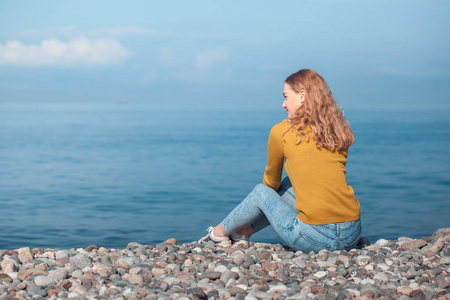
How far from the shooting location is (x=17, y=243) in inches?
251

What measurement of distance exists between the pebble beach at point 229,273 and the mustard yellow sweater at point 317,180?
0.31 metres

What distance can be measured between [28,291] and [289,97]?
80.9 inches

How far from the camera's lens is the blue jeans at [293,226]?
11.3 feet

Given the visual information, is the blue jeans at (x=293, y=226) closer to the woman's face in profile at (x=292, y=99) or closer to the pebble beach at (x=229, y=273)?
the pebble beach at (x=229, y=273)

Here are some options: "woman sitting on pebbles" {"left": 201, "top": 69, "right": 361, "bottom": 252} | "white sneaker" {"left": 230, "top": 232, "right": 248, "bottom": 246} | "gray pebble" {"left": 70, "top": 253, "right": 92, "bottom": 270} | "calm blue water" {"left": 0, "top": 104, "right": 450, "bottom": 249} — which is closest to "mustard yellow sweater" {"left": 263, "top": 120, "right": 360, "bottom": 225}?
"woman sitting on pebbles" {"left": 201, "top": 69, "right": 361, "bottom": 252}

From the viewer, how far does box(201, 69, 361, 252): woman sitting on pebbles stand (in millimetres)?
3328

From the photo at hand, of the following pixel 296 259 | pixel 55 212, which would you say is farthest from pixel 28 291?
pixel 55 212

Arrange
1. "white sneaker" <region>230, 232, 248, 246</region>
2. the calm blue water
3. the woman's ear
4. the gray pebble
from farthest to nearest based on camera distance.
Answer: the calm blue water, "white sneaker" <region>230, 232, 248, 246</region>, the woman's ear, the gray pebble

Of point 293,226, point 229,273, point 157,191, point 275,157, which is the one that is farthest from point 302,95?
point 157,191

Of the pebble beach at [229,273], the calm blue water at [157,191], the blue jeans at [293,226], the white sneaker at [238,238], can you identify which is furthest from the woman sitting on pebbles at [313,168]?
the calm blue water at [157,191]

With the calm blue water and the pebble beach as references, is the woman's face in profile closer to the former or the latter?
the pebble beach

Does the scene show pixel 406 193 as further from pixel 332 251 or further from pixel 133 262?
pixel 133 262

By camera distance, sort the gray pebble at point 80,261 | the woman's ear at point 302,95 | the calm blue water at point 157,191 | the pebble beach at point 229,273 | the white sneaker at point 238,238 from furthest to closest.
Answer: the calm blue water at point 157,191 < the white sneaker at point 238,238 < the woman's ear at point 302,95 < the gray pebble at point 80,261 < the pebble beach at point 229,273

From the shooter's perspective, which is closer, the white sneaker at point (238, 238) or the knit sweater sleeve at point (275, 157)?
the knit sweater sleeve at point (275, 157)
